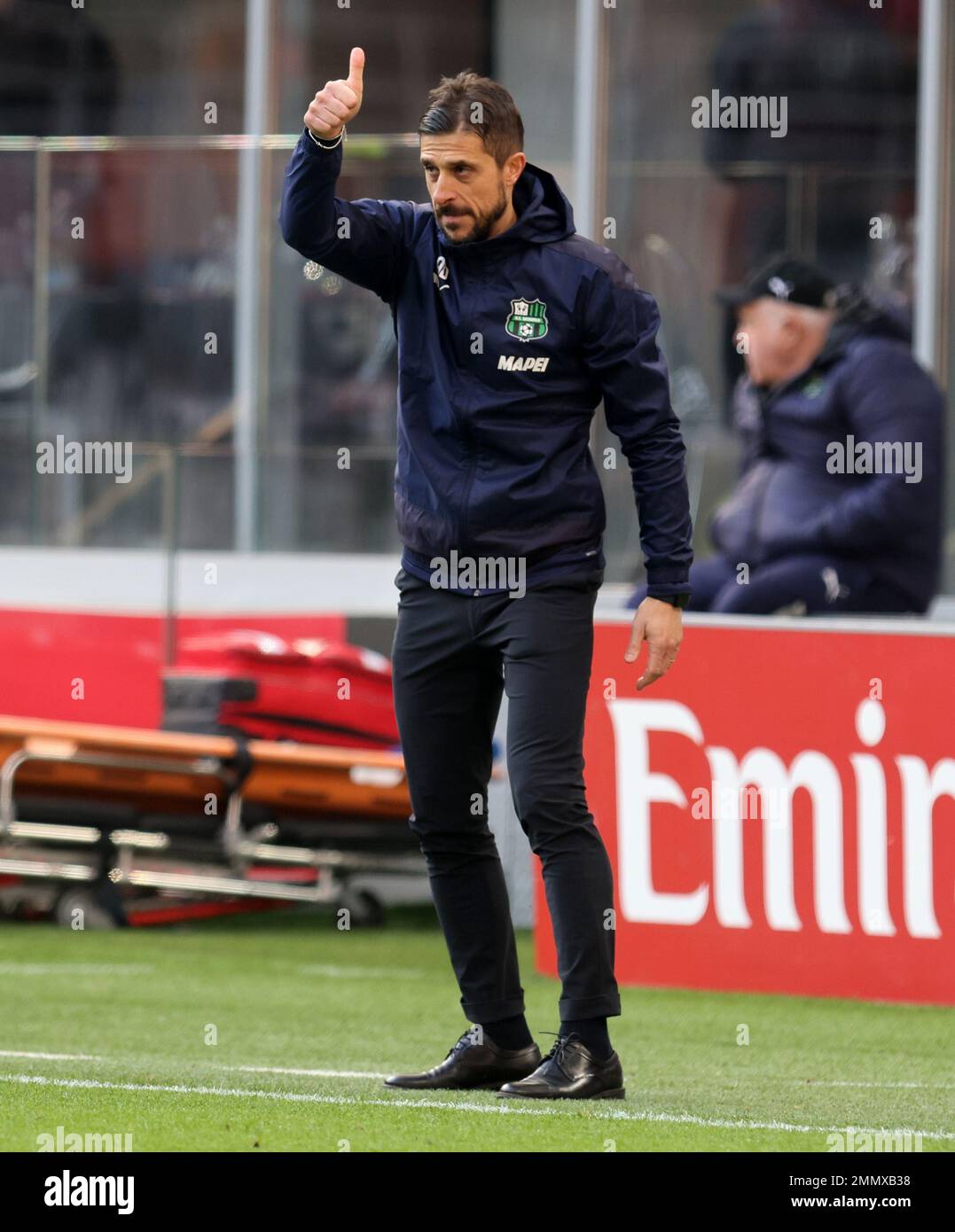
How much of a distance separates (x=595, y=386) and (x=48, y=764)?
4.79m

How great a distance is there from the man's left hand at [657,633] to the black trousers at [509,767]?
108mm

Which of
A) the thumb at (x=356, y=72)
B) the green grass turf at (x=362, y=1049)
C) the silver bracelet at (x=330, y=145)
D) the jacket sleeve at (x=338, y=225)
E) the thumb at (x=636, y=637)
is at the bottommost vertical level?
the green grass turf at (x=362, y=1049)

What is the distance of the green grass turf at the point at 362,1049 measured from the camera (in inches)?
169

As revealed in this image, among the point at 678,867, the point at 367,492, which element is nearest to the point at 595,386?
the point at 678,867

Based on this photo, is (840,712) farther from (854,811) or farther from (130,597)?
(130,597)

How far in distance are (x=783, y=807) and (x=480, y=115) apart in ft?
9.97

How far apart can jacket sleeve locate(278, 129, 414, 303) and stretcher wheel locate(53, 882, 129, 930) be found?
4691mm

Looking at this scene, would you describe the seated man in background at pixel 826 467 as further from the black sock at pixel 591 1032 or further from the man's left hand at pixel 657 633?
the black sock at pixel 591 1032

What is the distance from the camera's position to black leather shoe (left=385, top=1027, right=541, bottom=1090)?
485 centimetres

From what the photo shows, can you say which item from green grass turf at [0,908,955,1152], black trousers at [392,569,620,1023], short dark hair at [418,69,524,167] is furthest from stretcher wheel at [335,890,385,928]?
short dark hair at [418,69,524,167]

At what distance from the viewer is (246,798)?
30.2ft

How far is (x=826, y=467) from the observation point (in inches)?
357

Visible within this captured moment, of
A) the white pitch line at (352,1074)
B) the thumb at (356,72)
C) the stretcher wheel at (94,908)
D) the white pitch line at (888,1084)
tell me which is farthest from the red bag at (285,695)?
the thumb at (356,72)

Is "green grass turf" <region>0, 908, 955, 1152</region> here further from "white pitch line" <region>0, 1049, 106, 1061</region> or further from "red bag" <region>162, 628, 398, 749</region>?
"red bag" <region>162, 628, 398, 749</region>
